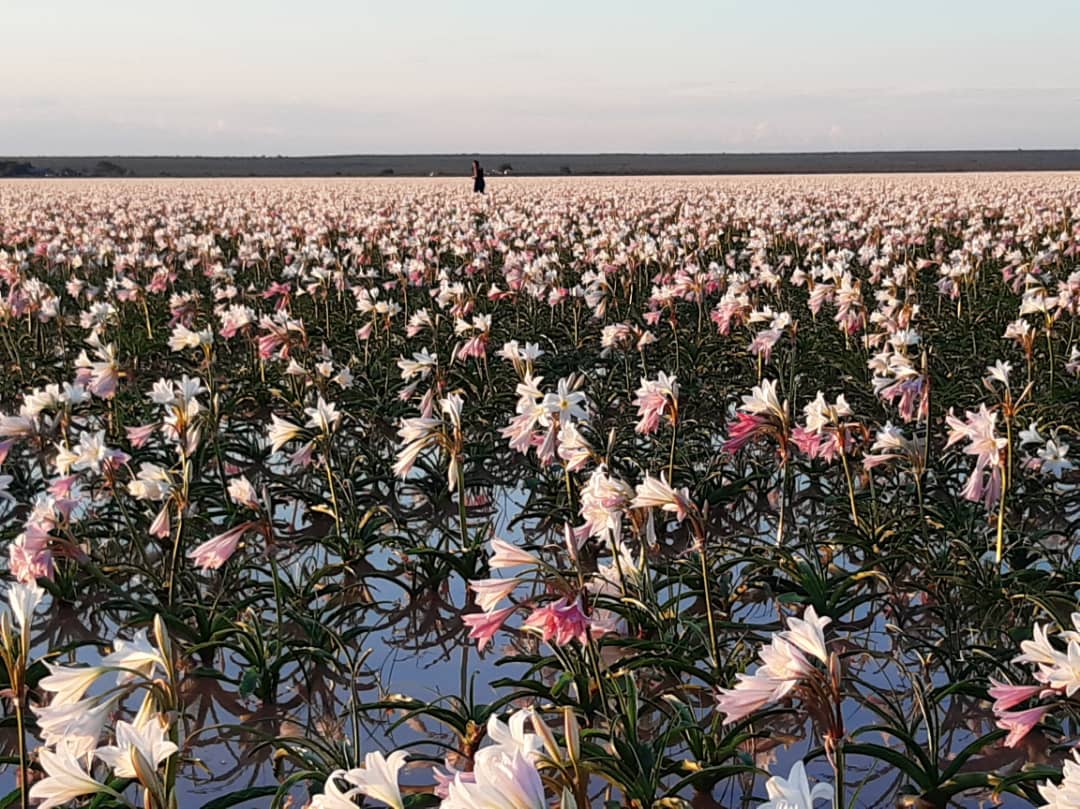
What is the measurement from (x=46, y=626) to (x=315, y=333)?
23.6 feet

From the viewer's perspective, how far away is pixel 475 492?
741 cm

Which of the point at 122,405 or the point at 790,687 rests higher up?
the point at 790,687

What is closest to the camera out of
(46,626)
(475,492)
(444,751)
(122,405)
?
(444,751)

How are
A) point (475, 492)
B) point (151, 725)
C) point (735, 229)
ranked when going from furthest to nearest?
point (735, 229) < point (475, 492) < point (151, 725)

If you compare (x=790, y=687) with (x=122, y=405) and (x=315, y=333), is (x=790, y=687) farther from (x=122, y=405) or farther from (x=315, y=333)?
(x=315, y=333)

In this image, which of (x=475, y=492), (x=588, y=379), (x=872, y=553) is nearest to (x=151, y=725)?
(x=872, y=553)

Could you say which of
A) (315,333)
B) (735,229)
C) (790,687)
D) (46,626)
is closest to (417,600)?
(46,626)

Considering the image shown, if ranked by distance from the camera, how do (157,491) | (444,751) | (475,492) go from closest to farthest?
1. (444,751)
2. (157,491)
3. (475,492)

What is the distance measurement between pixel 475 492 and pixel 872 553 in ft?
9.58

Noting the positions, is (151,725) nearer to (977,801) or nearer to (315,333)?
(977,801)

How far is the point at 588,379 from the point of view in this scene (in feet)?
31.9

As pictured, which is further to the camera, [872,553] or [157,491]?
[872,553]

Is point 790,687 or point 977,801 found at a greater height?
point 790,687

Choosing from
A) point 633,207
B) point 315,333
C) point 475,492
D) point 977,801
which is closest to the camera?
point 977,801
